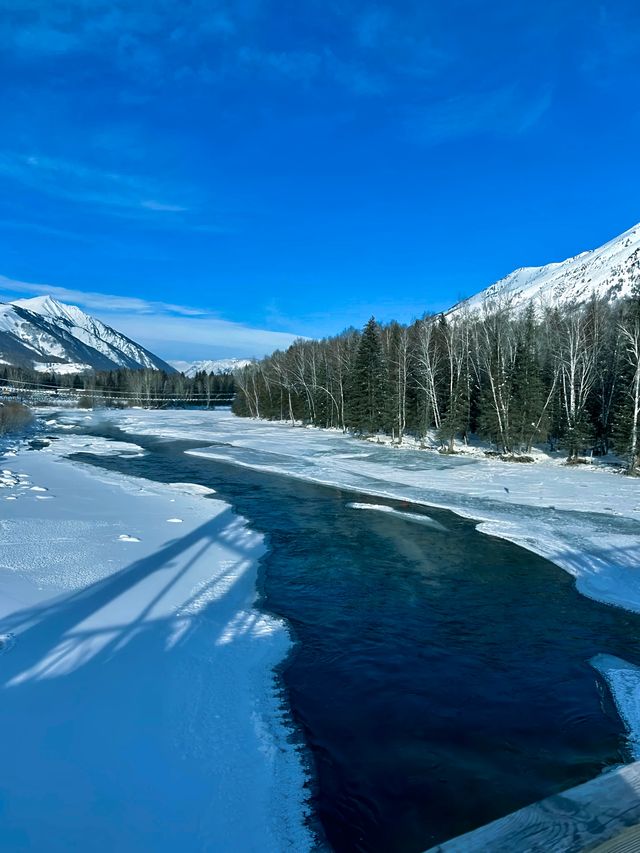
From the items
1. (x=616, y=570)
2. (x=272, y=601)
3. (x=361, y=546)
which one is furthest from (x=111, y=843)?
(x=616, y=570)

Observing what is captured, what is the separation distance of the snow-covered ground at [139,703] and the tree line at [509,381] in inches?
1012

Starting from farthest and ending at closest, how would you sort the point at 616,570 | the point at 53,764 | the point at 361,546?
the point at 361,546
the point at 616,570
the point at 53,764

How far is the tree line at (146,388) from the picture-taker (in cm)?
13812

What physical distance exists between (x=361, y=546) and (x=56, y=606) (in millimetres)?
8240

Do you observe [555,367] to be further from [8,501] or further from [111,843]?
[111,843]

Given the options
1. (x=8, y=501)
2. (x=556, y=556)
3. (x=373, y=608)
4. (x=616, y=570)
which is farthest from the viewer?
(x=8, y=501)

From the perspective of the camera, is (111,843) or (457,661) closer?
(111,843)

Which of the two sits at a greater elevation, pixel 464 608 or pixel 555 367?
pixel 555 367

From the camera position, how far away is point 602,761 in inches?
230

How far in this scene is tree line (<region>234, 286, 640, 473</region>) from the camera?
1293 inches

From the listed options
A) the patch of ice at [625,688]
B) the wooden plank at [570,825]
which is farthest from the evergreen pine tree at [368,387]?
the wooden plank at [570,825]

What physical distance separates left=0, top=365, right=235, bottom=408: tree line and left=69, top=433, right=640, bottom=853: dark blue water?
128 metres

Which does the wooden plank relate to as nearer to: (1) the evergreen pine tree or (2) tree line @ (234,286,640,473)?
(2) tree line @ (234,286,640,473)

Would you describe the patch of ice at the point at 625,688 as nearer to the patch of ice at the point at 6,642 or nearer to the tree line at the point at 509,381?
the patch of ice at the point at 6,642
